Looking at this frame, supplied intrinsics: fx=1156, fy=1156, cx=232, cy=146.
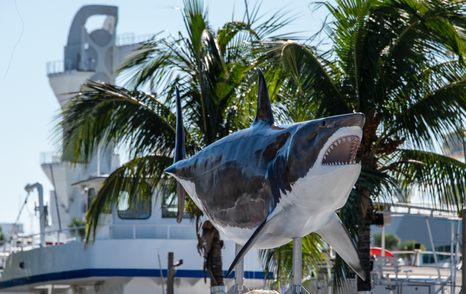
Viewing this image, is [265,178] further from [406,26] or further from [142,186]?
[142,186]

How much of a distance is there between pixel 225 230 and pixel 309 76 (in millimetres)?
3493

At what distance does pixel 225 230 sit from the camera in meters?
14.8

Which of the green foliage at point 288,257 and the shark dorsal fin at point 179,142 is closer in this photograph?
the shark dorsal fin at point 179,142

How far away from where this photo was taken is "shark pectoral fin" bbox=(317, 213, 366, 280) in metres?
13.6

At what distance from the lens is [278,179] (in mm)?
13117

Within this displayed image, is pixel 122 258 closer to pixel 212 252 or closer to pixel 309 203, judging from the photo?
pixel 212 252

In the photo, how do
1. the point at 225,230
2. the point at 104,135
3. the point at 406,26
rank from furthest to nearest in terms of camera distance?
the point at 104,135, the point at 406,26, the point at 225,230

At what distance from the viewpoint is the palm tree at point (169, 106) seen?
20.0 meters

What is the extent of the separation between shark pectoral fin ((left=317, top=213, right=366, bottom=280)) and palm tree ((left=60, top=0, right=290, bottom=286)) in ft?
20.0

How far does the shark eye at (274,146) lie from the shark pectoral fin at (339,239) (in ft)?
3.31

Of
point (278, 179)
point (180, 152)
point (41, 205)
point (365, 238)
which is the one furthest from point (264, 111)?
point (41, 205)

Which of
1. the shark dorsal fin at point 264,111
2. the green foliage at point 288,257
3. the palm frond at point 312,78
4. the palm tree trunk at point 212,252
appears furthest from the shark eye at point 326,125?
the palm tree trunk at point 212,252

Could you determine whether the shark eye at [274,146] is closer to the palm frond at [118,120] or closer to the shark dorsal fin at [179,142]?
the shark dorsal fin at [179,142]

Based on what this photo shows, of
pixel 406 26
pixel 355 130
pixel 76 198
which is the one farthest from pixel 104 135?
pixel 76 198
